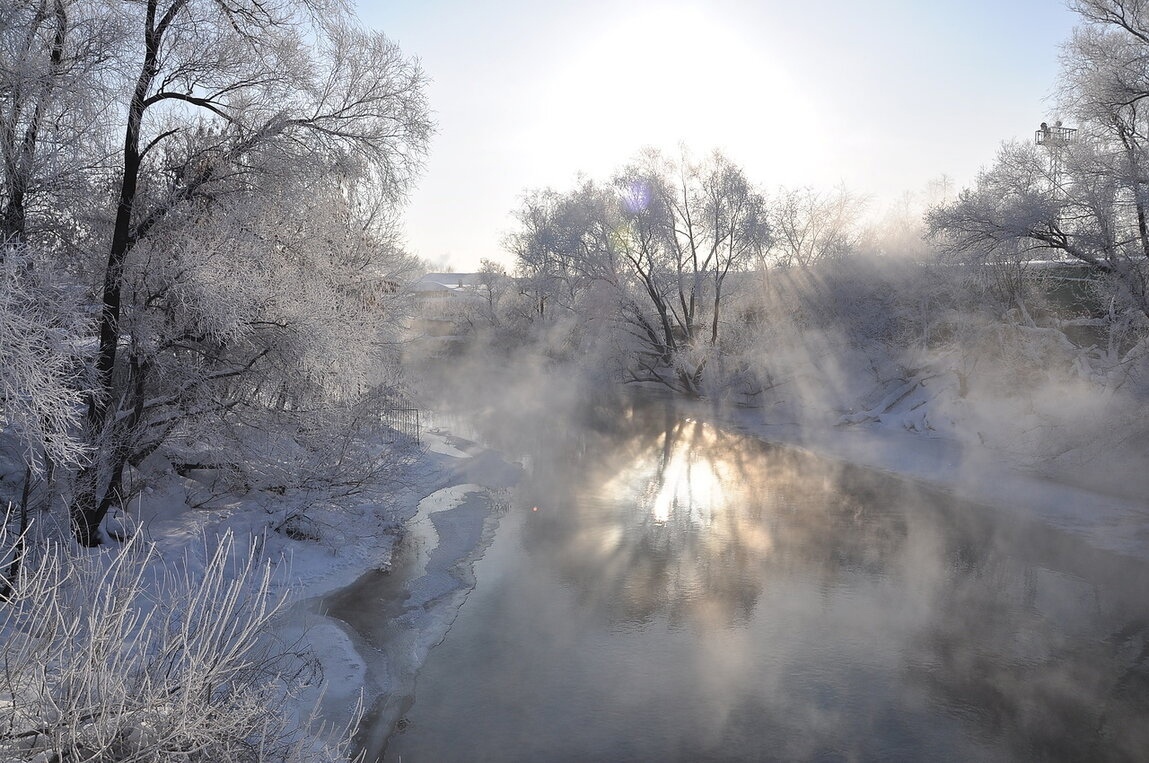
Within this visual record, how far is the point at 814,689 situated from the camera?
7.78 m

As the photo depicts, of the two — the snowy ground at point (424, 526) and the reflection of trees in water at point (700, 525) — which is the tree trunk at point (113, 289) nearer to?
the snowy ground at point (424, 526)

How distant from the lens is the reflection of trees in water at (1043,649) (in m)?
7.07

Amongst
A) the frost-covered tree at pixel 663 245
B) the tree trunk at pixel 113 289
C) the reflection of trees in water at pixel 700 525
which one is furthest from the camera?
the frost-covered tree at pixel 663 245

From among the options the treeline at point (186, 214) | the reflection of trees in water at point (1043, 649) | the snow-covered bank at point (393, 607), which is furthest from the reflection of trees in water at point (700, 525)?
the treeline at point (186, 214)

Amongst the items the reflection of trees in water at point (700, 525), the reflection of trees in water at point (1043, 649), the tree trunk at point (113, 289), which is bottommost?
the reflection of trees in water at point (1043, 649)

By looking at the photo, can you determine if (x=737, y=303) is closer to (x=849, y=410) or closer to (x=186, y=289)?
(x=849, y=410)

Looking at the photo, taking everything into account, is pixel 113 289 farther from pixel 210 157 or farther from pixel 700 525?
pixel 700 525

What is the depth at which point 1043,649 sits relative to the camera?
8.83 m

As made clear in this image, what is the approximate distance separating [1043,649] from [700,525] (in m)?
6.12

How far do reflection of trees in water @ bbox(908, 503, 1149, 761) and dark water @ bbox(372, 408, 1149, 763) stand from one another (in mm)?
29

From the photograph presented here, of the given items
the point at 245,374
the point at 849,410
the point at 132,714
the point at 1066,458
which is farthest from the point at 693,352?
the point at 132,714

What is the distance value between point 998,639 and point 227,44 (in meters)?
11.1

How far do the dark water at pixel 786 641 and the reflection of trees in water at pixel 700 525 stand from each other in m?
0.06

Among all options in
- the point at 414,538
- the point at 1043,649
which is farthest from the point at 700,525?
the point at 1043,649
